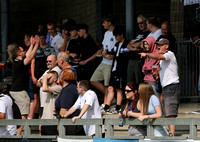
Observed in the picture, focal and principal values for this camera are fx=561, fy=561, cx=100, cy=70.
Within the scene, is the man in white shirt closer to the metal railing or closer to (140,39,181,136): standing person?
(140,39,181,136): standing person

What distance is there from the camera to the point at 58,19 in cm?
1858

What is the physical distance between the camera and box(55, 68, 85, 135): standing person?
947 cm

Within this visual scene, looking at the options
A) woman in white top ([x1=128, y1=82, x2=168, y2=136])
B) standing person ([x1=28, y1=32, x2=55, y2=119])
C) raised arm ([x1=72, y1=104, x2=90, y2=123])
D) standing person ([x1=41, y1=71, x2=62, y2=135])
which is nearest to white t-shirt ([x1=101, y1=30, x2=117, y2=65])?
standing person ([x1=28, y1=32, x2=55, y2=119])

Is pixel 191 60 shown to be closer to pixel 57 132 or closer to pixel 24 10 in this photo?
pixel 57 132

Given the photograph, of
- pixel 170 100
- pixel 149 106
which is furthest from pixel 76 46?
pixel 149 106

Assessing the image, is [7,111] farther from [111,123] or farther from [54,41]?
[54,41]

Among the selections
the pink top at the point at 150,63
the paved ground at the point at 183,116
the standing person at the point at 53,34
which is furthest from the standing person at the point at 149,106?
the standing person at the point at 53,34

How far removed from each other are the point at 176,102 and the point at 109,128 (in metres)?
1.17

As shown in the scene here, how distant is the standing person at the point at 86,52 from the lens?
39.4ft

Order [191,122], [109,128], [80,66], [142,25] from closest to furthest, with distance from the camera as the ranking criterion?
[191,122] → [109,128] → [142,25] → [80,66]

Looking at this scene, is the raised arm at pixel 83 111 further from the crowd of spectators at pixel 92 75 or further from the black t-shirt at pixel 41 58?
the black t-shirt at pixel 41 58

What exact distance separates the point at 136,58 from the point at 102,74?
102 cm

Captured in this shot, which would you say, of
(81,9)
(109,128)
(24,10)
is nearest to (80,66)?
(109,128)

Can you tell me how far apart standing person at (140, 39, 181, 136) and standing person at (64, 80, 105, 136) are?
112 cm
